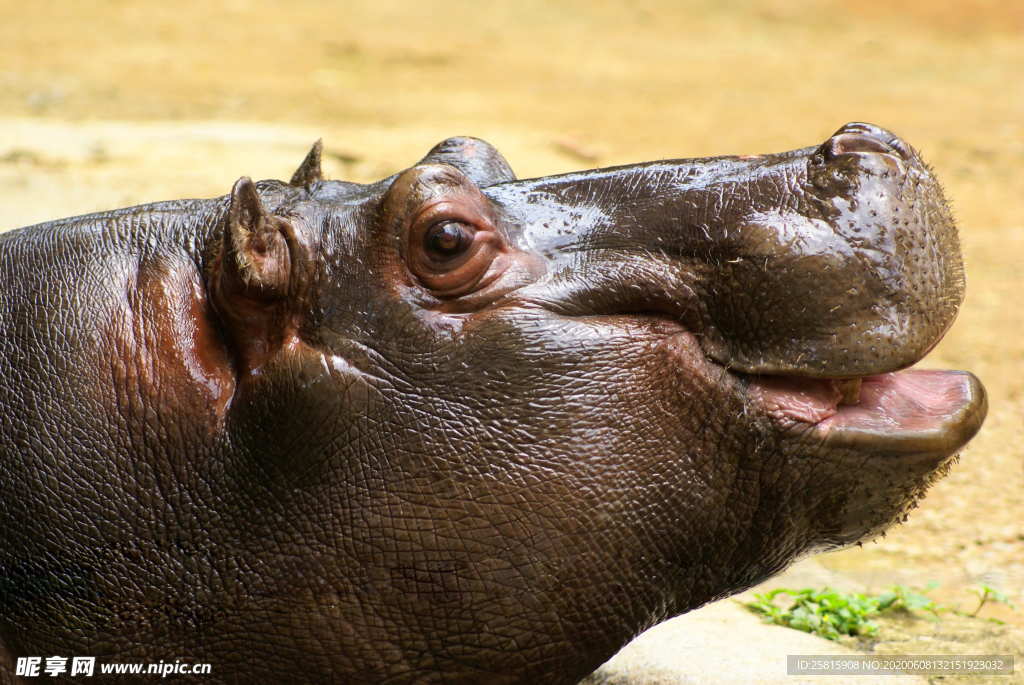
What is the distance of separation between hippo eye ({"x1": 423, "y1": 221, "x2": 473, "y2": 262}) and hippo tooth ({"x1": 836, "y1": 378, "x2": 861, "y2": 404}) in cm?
79

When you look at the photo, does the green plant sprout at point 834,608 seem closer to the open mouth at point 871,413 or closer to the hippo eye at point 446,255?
the open mouth at point 871,413

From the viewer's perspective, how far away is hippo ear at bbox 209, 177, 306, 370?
105 inches

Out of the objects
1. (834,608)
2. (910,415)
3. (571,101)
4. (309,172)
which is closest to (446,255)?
(309,172)

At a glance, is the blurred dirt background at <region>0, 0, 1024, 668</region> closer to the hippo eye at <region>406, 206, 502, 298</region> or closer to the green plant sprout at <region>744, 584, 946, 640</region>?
the green plant sprout at <region>744, 584, 946, 640</region>

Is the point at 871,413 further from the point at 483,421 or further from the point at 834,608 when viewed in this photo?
the point at 834,608

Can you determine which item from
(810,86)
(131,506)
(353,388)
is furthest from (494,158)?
(810,86)

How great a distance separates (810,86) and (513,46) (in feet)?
12.0

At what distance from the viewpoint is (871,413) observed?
2.62 metres

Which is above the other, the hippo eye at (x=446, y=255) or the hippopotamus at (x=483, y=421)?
the hippo eye at (x=446, y=255)

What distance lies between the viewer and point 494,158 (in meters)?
3.13

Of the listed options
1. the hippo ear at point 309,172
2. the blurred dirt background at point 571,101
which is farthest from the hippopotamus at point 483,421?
the blurred dirt background at point 571,101

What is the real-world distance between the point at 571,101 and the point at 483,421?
1115 centimetres

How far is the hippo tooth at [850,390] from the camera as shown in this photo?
2611mm

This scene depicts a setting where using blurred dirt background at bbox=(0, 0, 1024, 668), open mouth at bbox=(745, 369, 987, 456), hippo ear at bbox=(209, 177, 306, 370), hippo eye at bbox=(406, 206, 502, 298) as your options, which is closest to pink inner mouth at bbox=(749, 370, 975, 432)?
open mouth at bbox=(745, 369, 987, 456)
